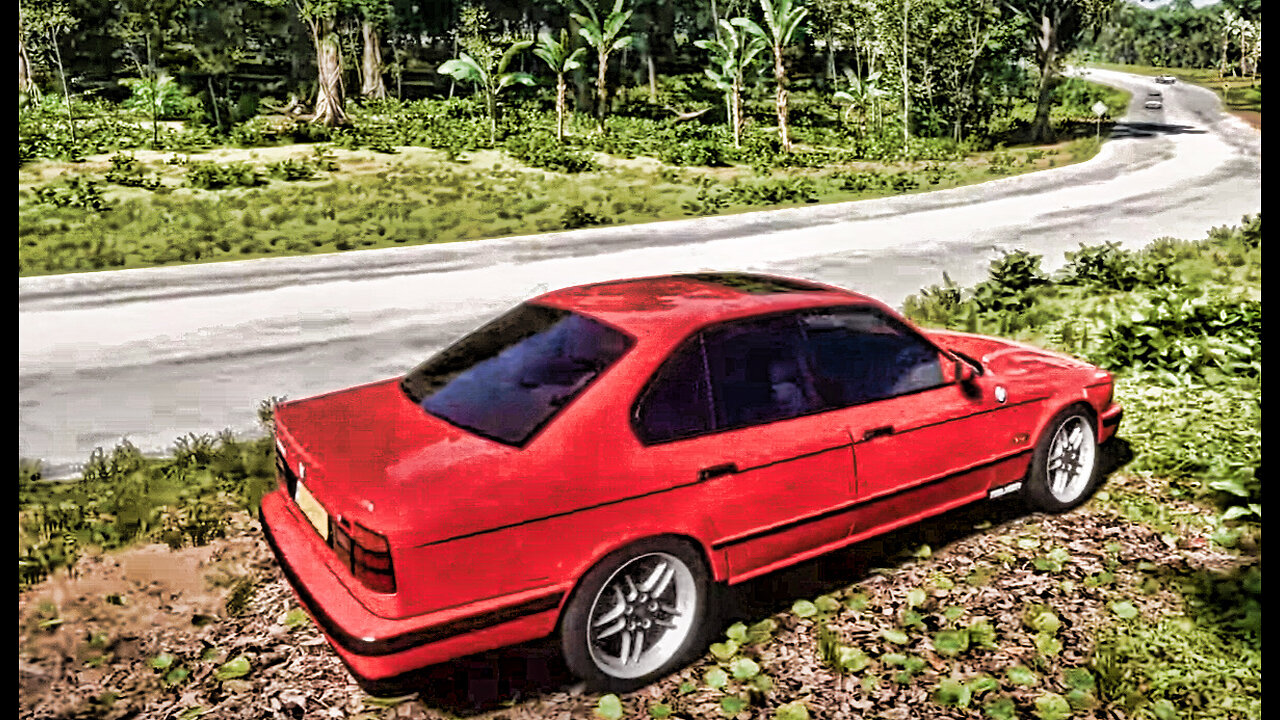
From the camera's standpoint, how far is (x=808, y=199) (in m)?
15.2

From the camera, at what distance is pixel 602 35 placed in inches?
635

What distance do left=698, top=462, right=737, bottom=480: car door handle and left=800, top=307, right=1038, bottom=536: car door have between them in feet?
2.01

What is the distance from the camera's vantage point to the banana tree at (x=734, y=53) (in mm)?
15966

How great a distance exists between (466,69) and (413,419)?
566 inches

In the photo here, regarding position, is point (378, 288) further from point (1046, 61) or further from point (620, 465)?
point (1046, 61)

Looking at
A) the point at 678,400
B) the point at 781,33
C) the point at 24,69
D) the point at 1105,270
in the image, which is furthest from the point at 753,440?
the point at 781,33

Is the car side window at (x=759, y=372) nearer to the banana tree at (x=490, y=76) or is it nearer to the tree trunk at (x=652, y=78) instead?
the banana tree at (x=490, y=76)

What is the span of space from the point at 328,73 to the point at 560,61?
4801 millimetres

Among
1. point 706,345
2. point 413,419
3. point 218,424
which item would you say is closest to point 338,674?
point 413,419

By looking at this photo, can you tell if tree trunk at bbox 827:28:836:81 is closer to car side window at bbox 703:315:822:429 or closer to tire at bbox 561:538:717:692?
car side window at bbox 703:315:822:429

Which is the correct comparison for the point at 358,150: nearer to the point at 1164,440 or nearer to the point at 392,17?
the point at 392,17

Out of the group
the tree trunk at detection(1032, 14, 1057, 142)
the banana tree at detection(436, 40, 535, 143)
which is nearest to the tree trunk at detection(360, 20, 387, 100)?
the banana tree at detection(436, 40, 535, 143)

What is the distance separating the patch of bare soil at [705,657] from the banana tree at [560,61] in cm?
1253

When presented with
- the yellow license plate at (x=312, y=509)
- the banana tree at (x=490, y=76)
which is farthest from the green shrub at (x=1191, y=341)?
the banana tree at (x=490, y=76)
